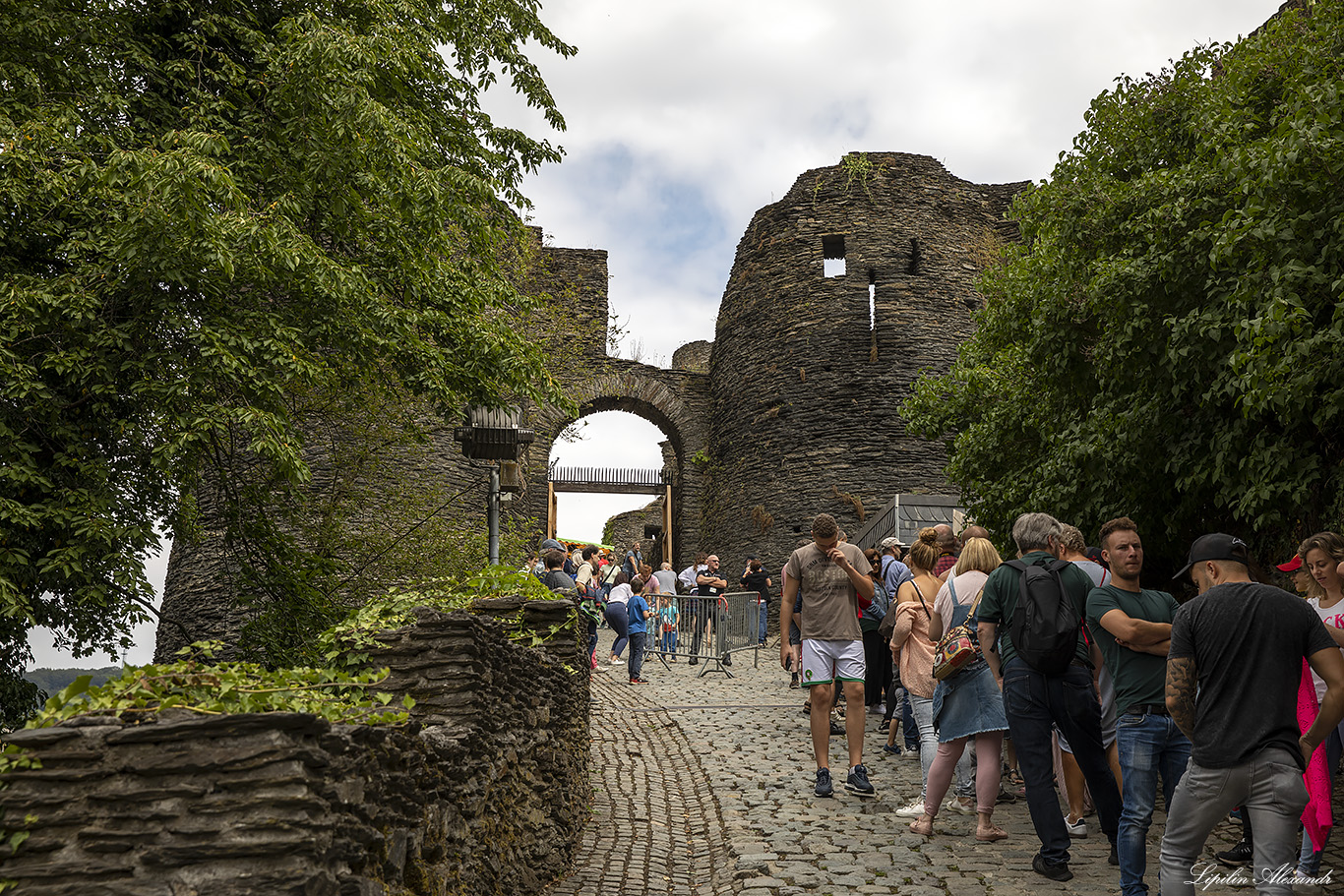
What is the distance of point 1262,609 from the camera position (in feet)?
12.2

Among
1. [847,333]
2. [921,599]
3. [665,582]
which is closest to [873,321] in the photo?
[847,333]

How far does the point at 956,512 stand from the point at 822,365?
556 centimetres

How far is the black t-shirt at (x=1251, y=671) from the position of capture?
3.64 meters

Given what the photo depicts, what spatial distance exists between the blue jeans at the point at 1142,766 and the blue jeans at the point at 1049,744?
493 mm

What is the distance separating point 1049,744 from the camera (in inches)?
203

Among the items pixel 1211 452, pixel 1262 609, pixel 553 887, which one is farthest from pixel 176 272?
pixel 1211 452

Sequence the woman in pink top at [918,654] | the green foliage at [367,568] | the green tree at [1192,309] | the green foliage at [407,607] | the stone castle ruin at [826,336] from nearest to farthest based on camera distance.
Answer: the green foliage at [407,607] < the green tree at [1192,309] < the woman in pink top at [918,654] < the green foliage at [367,568] < the stone castle ruin at [826,336]

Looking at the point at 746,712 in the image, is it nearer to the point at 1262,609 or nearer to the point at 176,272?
the point at 176,272

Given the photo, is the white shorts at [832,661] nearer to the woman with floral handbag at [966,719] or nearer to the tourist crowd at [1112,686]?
the tourist crowd at [1112,686]

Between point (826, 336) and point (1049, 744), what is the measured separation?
20036 mm

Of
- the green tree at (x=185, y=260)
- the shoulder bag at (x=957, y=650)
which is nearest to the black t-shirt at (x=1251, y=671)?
the shoulder bag at (x=957, y=650)

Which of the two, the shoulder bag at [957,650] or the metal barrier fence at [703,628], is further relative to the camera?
the metal barrier fence at [703,628]

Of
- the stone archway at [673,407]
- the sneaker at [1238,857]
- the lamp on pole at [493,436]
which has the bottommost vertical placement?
the sneaker at [1238,857]

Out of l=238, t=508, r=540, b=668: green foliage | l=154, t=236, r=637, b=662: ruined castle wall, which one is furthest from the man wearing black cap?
l=154, t=236, r=637, b=662: ruined castle wall
